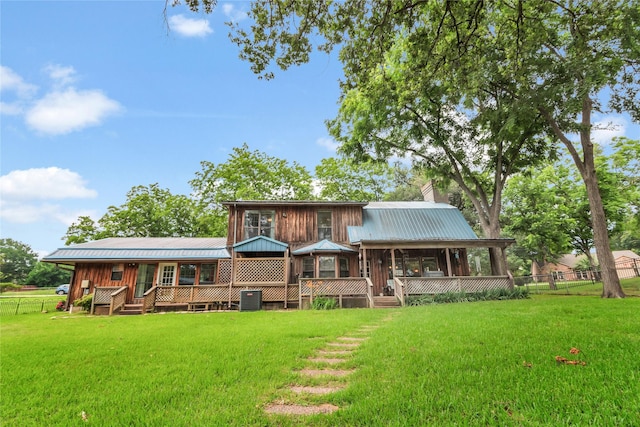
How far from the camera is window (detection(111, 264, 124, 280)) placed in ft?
52.4

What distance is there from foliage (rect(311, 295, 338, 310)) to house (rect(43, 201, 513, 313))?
1.57 feet

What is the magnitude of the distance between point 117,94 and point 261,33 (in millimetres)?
17369

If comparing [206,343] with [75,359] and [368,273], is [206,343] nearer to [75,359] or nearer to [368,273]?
[75,359]

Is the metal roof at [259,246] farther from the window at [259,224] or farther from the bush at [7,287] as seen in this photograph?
the bush at [7,287]

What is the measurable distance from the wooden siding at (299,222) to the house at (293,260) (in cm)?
6

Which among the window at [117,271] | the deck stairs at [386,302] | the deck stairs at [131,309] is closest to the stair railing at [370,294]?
the deck stairs at [386,302]

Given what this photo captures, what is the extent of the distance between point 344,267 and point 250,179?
1517 centimetres

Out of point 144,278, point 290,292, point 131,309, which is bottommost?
point 131,309

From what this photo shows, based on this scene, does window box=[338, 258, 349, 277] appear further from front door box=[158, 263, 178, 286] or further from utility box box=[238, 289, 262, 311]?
front door box=[158, 263, 178, 286]

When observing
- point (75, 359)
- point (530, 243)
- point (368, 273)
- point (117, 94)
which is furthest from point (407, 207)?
point (117, 94)

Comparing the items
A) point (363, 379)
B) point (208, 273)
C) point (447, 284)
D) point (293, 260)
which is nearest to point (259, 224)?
point (293, 260)

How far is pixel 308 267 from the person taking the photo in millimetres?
16438

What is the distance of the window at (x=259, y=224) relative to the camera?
56.2 feet

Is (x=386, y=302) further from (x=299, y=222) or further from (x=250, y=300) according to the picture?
(x=299, y=222)
